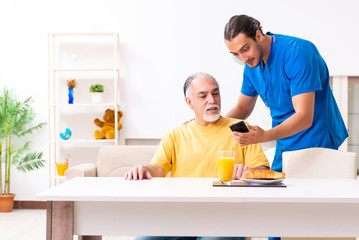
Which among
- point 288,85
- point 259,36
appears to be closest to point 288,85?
point 288,85

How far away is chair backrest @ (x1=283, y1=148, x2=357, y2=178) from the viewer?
6.17 ft

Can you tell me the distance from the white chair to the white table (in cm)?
55

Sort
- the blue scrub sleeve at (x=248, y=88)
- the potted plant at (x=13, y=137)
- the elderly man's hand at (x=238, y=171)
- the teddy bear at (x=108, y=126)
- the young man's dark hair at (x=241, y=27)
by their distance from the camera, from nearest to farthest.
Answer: the elderly man's hand at (x=238, y=171) < the young man's dark hair at (x=241, y=27) < the blue scrub sleeve at (x=248, y=88) < the teddy bear at (x=108, y=126) < the potted plant at (x=13, y=137)

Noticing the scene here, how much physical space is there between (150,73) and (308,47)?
2973 millimetres

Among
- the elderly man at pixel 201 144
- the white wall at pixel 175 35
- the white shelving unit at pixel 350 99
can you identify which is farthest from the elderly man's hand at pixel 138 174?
the white shelving unit at pixel 350 99

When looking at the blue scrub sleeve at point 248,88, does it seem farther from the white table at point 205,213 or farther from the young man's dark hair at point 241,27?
the white table at point 205,213

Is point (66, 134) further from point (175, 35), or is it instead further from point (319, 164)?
point (319, 164)

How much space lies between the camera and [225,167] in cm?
164


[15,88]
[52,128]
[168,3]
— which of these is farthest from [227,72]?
[15,88]

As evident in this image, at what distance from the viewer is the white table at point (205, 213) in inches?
51.0

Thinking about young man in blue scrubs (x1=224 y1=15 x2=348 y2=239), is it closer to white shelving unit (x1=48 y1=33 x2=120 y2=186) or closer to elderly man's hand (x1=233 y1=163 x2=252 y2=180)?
elderly man's hand (x1=233 y1=163 x2=252 y2=180)

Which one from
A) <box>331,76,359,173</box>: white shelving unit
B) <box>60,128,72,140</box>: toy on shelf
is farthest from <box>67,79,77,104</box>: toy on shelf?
<box>331,76,359,173</box>: white shelving unit

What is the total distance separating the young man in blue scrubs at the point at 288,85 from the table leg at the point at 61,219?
2.30 feet

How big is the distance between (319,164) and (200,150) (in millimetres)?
508
